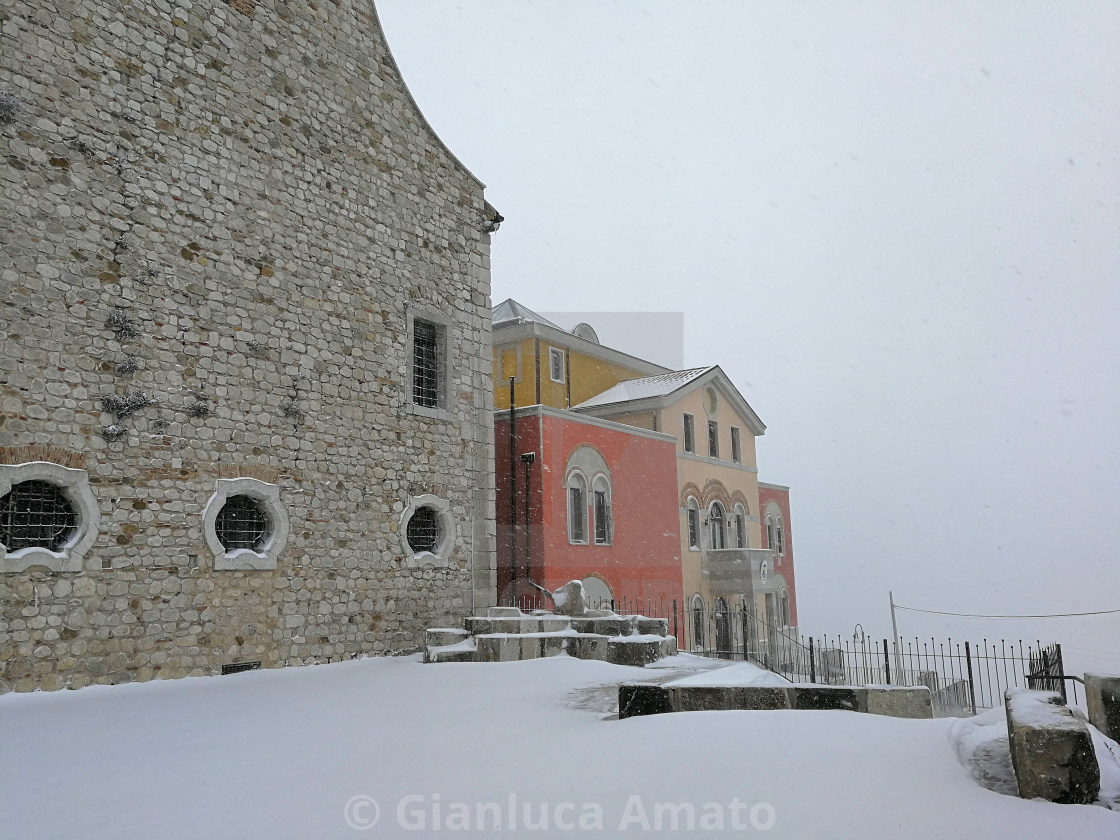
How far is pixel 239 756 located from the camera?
530 centimetres

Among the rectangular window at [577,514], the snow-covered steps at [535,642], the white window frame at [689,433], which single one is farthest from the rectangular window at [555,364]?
the snow-covered steps at [535,642]

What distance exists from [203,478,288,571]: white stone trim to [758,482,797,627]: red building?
64.6 ft

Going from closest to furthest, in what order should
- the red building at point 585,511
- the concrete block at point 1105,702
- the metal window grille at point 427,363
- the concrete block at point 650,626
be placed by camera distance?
the concrete block at point 1105,702 < the concrete block at point 650,626 < the metal window grille at point 427,363 < the red building at point 585,511

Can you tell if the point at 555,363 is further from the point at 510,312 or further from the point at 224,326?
the point at 224,326

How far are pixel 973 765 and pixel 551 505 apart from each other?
13012 mm

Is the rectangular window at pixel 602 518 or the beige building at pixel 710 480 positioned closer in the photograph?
A: the rectangular window at pixel 602 518

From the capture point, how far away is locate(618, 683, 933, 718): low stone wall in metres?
5.88

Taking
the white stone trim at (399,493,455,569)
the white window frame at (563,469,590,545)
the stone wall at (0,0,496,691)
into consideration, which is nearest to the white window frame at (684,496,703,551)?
the white window frame at (563,469,590,545)

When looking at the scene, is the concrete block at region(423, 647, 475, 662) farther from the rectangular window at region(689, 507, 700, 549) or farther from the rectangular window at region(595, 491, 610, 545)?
the rectangular window at region(689, 507, 700, 549)

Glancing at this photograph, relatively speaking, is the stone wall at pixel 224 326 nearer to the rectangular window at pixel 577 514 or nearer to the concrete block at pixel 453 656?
the concrete block at pixel 453 656

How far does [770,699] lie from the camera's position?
19.3ft

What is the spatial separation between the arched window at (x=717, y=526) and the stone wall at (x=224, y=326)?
1152 centimetres

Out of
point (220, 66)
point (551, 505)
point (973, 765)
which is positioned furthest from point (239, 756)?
point (551, 505)

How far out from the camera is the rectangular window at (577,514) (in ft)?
58.4
